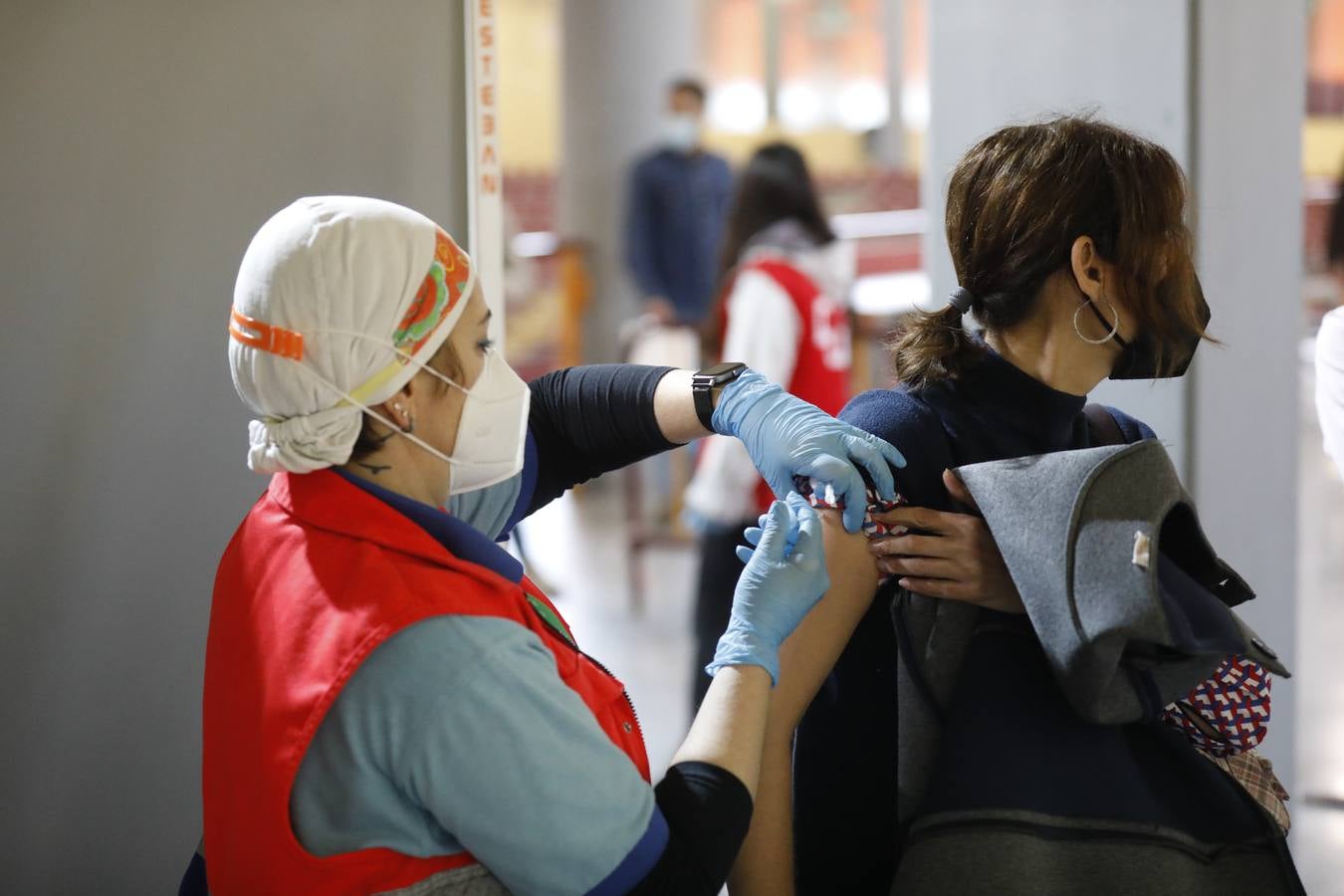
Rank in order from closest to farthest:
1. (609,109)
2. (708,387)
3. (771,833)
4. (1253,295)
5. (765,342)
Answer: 1. (771,833)
2. (708,387)
3. (1253,295)
4. (765,342)
5. (609,109)

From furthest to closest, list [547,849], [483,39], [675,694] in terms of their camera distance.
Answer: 1. [675,694]
2. [483,39]
3. [547,849]

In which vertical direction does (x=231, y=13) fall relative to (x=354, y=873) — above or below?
above

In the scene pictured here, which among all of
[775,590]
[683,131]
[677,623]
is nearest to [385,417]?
[775,590]

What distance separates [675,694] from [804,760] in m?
2.50

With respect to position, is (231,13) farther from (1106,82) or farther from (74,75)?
(1106,82)

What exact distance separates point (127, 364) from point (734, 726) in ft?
3.03

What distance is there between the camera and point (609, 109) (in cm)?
736

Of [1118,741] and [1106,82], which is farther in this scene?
[1106,82]

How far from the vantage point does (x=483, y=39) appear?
6.10ft

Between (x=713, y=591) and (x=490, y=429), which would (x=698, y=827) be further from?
(x=713, y=591)

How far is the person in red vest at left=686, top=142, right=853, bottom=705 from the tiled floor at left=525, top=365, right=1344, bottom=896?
0.40 meters

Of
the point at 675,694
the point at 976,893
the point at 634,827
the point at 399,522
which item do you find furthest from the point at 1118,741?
the point at 675,694

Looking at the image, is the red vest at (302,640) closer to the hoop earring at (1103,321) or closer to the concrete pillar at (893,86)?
the hoop earring at (1103,321)

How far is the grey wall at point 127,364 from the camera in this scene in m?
1.62
